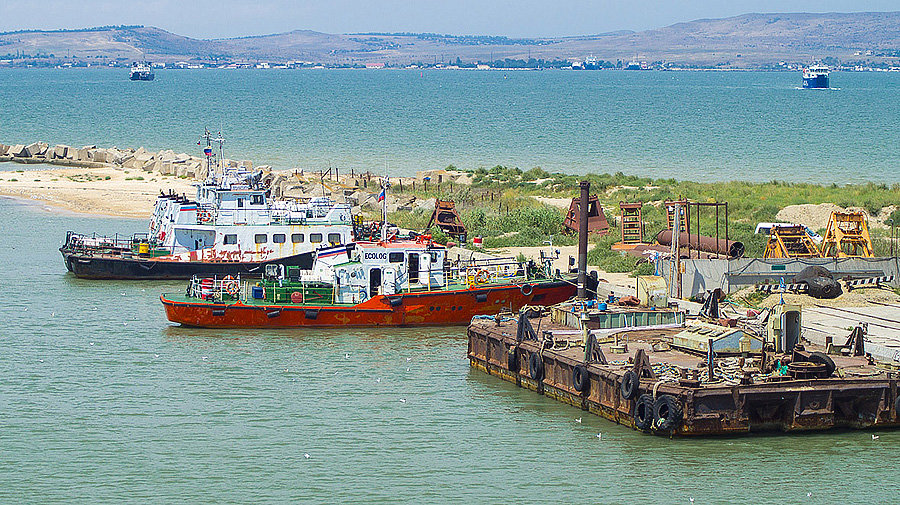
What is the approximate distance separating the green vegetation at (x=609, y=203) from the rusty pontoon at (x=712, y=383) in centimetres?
1386

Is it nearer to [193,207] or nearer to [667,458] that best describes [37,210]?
[193,207]

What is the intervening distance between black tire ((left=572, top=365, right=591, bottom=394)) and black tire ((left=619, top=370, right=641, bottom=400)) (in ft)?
5.46

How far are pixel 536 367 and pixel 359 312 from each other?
923cm

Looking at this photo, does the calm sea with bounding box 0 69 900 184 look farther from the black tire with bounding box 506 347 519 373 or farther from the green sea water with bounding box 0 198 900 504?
the black tire with bounding box 506 347 519 373

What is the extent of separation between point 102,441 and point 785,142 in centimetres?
9584

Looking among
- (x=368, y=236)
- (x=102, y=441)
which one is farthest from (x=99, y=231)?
(x=102, y=441)

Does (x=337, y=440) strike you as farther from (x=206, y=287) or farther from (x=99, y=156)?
(x=99, y=156)

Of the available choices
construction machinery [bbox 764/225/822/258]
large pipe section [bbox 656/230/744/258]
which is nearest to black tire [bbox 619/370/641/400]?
large pipe section [bbox 656/230/744/258]

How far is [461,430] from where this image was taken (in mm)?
27562

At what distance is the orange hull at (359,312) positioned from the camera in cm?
3734

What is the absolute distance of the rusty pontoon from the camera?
25.3 m

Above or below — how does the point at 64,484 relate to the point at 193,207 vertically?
below

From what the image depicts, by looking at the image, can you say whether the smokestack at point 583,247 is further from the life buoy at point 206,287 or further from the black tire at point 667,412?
the life buoy at point 206,287

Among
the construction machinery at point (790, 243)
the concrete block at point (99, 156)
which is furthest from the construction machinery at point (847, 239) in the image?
the concrete block at point (99, 156)
